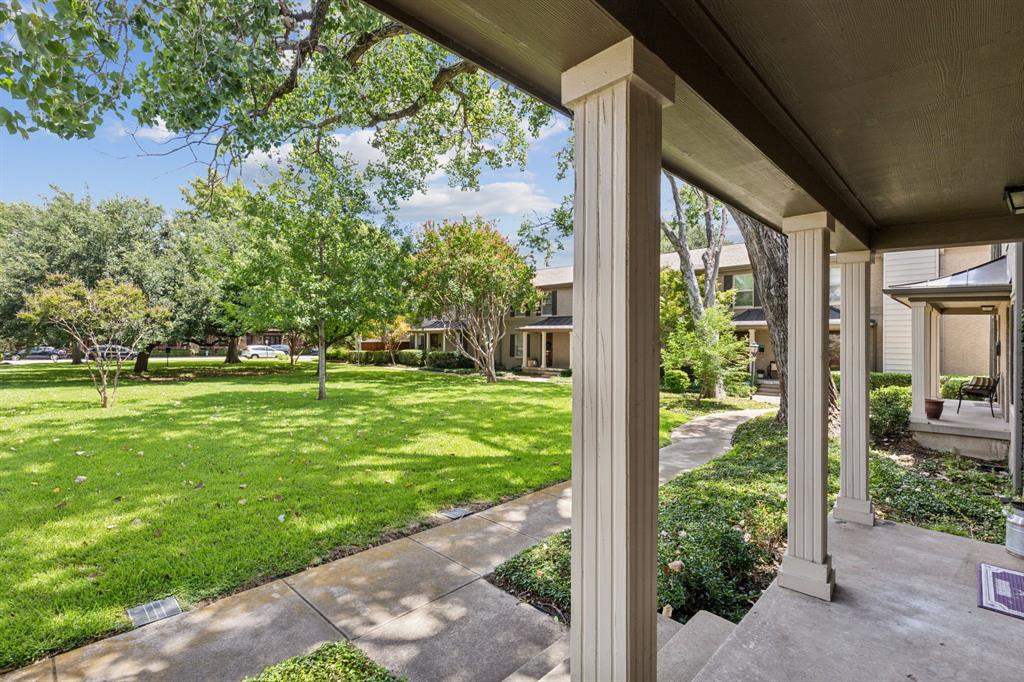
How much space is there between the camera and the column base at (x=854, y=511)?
4391 mm

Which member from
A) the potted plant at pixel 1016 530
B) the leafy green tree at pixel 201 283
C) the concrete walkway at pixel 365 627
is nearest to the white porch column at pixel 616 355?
the concrete walkway at pixel 365 627

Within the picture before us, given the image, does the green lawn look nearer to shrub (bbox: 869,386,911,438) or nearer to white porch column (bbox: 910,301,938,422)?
shrub (bbox: 869,386,911,438)

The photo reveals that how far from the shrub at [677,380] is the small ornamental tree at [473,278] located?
20.1ft

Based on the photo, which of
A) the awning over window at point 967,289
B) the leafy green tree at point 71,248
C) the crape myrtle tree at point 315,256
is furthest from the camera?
the leafy green tree at point 71,248

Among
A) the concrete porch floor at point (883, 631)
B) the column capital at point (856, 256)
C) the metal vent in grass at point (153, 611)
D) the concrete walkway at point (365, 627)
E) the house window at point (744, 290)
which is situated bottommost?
the metal vent in grass at point (153, 611)

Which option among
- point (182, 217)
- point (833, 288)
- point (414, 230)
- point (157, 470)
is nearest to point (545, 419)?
point (157, 470)

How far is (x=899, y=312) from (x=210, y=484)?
17027 mm

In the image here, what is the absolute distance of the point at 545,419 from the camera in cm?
1030

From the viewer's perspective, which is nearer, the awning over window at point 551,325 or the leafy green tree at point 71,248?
the leafy green tree at point 71,248

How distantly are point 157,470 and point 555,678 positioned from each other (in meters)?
6.13

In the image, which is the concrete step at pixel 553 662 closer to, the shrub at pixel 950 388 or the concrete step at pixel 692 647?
the concrete step at pixel 692 647

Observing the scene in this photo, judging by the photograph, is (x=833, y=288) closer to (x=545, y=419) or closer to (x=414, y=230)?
(x=545, y=419)

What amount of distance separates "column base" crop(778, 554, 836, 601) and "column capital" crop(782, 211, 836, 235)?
2.13 metres

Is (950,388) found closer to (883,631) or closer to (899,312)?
(899,312)
